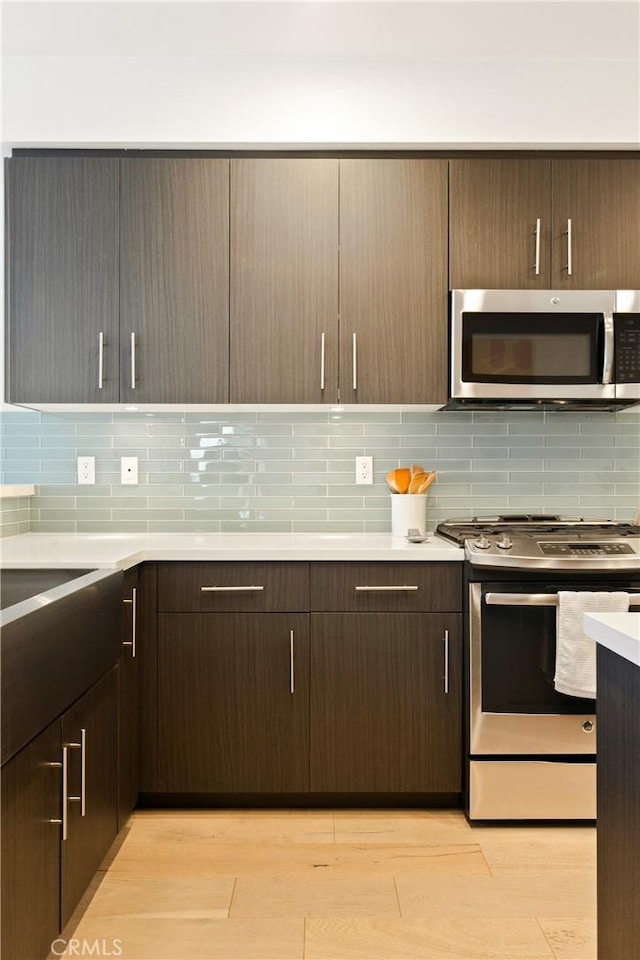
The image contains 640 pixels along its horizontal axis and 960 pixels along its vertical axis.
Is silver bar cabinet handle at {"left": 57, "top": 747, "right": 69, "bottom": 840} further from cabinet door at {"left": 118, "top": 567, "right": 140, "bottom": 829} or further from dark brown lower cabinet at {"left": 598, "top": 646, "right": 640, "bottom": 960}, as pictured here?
dark brown lower cabinet at {"left": 598, "top": 646, "right": 640, "bottom": 960}

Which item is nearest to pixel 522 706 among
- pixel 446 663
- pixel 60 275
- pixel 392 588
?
pixel 446 663

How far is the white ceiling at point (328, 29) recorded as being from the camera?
2248mm

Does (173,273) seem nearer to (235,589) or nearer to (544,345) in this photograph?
(235,589)

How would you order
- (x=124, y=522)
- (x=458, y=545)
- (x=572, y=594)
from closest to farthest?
1. (x=572, y=594)
2. (x=458, y=545)
3. (x=124, y=522)

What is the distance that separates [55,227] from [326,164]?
3.37 ft

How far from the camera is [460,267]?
2549mm

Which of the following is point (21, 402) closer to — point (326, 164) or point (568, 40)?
point (326, 164)

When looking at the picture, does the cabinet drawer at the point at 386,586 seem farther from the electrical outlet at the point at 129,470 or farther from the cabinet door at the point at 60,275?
the cabinet door at the point at 60,275

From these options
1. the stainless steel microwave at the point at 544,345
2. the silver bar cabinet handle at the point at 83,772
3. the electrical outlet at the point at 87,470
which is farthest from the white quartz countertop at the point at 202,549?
the stainless steel microwave at the point at 544,345

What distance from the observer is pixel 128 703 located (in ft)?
7.23

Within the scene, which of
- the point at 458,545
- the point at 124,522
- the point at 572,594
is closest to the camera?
the point at 572,594

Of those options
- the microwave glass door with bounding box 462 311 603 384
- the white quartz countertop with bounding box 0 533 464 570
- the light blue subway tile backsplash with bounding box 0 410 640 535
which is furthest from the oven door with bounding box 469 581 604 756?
the microwave glass door with bounding box 462 311 603 384

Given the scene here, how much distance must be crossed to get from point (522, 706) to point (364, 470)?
3.63 feet

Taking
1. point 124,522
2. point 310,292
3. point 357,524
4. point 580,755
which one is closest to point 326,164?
point 310,292
